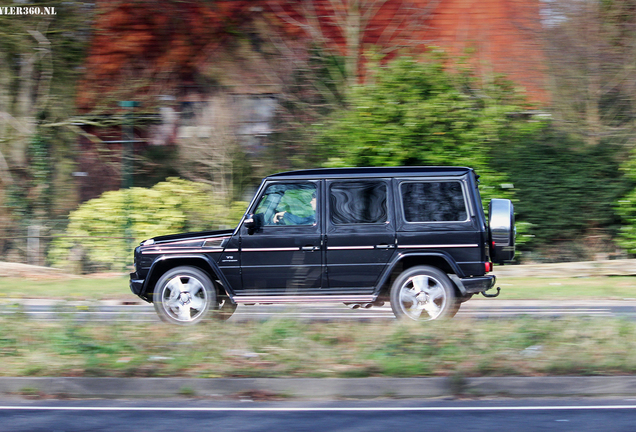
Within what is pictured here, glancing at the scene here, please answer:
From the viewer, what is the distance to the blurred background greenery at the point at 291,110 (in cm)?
1492

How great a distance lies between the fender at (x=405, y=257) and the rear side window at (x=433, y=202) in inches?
16.2

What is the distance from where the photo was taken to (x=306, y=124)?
675 inches

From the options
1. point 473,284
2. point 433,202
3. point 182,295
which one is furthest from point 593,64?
point 182,295

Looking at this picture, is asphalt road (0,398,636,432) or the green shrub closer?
asphalt road (0,398,636,432)

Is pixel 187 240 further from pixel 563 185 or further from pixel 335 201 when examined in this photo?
pixel 563 185

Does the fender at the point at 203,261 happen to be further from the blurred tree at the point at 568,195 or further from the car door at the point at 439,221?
the blurred tree at the point at 568,195

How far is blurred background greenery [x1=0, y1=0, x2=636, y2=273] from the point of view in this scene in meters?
14.9

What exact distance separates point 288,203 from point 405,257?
1.55m

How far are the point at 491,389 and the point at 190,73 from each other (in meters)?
13.9

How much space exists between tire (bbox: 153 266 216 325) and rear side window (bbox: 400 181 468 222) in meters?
2.56

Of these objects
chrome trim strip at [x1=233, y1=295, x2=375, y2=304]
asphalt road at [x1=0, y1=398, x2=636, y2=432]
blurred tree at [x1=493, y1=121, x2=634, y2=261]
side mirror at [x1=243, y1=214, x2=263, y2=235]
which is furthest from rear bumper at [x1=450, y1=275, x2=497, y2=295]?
blurred tree at [x1=493, y1=121, x2=634, y2=261]

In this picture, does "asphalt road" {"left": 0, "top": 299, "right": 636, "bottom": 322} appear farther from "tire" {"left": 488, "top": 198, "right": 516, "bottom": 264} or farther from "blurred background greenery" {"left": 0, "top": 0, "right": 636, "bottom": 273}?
"blurred background greenery" {"left": 0, "top": 0, "right": 636, "bottom": 273}

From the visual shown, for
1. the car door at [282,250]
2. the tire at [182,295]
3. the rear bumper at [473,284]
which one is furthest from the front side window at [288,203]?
the rear bumper at [473,284]

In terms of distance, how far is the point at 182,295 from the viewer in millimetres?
8414
